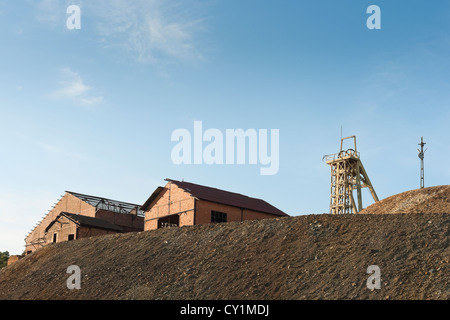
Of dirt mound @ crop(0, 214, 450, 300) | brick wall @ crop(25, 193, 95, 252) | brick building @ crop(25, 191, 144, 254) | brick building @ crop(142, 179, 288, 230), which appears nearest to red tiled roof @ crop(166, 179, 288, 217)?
brick building @ crop(142, 179, 288, 230)

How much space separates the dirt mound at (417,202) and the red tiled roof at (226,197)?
1134 centimetres

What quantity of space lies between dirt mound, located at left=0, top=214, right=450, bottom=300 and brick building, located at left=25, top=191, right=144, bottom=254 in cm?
1519

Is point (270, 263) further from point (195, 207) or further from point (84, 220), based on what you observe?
point (84, 220)

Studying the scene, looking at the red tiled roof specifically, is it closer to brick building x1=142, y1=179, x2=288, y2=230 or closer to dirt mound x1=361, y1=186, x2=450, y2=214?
brick building x1=142, y1=179, x2=288, y2=230

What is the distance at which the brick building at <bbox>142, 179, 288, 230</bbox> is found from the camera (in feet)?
142

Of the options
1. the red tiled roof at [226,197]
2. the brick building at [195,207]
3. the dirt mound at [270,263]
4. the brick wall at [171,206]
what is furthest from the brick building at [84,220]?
the dirt mound at [270,263]

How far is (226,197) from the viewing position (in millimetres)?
46750

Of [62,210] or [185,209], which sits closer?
[185,209]

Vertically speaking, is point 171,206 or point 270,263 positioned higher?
point 171,206

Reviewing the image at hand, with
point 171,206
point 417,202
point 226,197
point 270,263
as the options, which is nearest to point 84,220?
point 171,206

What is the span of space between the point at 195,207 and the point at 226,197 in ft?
15.5
